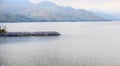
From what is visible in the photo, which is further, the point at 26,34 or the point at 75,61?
the point at 26,34

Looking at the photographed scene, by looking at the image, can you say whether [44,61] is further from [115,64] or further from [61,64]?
[115,64]

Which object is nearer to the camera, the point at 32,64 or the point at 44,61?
the point at 32,64

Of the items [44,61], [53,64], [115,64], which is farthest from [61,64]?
[115,64]

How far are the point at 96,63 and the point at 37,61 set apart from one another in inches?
498

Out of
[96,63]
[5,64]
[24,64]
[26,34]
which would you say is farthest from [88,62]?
[26,34]

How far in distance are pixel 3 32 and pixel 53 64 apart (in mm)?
84408

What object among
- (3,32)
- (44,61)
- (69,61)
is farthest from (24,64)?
(3,32)

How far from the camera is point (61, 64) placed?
4825cm

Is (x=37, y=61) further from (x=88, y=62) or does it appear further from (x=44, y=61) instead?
(x=88, y=62)

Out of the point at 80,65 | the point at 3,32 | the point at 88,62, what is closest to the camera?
the point at 80,65

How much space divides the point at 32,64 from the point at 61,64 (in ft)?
19.2

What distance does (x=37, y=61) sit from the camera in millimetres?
51438

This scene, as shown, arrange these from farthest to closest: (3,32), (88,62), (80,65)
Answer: (3,32) < (88,62) < (80,65)

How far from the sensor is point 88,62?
50375 millimetres
